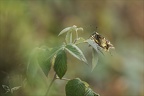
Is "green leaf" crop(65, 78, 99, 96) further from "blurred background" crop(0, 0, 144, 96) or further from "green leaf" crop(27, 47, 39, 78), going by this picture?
"blurred background" crop(0, 0, 144, 96)

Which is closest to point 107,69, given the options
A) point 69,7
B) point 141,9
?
point 69,7

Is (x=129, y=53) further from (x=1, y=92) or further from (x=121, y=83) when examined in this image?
(x=1, y=92)

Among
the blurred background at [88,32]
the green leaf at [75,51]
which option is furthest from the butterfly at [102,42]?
the blurred background at [88,32]

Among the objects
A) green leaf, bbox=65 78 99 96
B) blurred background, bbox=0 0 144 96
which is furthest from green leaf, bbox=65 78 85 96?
blurred background, bbox=0 0 144 96

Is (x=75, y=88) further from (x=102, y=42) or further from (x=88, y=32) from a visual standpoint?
(x=88, y=32)

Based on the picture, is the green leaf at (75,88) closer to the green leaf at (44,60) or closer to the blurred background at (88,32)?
the green leaf at (44,60)

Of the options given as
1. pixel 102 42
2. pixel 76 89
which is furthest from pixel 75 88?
pixel 102 42
